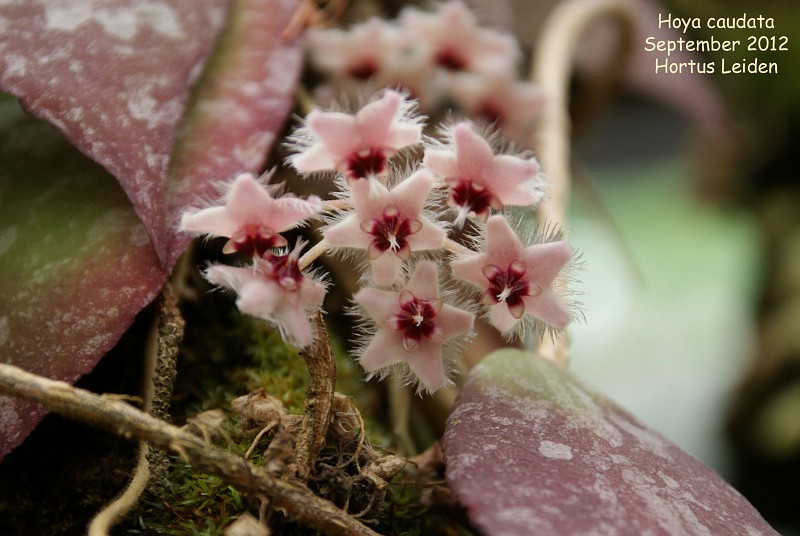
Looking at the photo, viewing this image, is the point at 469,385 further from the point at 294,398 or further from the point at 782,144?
the point at 782,144

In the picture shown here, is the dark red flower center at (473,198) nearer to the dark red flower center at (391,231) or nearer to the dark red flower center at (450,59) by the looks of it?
the dark red flower center at (391,231)

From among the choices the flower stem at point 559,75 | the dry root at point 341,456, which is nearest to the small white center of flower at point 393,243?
the dry root at point 341,456

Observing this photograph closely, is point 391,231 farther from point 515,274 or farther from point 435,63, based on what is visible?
point 435,63

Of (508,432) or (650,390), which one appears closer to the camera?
(508,432)

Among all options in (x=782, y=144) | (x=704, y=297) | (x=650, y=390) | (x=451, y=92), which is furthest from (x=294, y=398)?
(x=782, y=144)

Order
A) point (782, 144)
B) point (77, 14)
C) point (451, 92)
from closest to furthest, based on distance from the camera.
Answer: point (77, 14) → point (451, 92) → point (782, 144)

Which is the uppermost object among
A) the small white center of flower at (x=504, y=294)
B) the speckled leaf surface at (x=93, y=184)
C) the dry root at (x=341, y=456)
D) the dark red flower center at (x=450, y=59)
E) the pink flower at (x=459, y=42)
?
the pink flower at (x=459, y=42)

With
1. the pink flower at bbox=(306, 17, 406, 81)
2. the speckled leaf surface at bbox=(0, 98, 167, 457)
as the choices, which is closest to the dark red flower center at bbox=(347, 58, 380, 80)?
the pink flower at bbox=(306, 17, 406, 81)

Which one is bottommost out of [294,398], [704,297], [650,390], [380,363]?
[650,390]
